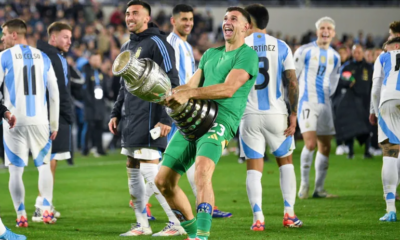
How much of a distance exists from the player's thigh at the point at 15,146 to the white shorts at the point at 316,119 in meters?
4.08

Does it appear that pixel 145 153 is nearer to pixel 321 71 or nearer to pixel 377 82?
pixel 377 82

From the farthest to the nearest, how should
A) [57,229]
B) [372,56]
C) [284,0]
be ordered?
1. [284,0]
2. [372,56]
3. [57,229]

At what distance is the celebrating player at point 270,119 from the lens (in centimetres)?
734

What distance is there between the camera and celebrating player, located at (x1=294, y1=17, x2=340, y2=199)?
31.9 feet

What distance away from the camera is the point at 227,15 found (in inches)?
245

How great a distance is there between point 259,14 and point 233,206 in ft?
9.60

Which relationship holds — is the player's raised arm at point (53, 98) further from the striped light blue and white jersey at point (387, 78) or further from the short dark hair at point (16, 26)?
the striped light blue and white jersey at point (387, 78)

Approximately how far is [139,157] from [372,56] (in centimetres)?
971

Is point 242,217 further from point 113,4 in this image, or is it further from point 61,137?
point 113,4

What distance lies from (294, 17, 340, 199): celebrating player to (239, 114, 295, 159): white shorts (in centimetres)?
235

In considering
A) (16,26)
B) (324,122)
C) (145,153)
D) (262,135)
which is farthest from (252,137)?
(16,26)

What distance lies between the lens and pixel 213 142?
5.80 m

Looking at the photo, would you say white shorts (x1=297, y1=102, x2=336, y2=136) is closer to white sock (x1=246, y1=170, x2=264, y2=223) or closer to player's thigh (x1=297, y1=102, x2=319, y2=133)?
player's thigh (x1=297, y1=102, x2=319, y2=133)

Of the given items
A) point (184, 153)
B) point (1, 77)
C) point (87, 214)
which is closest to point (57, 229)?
point (87, 214)
